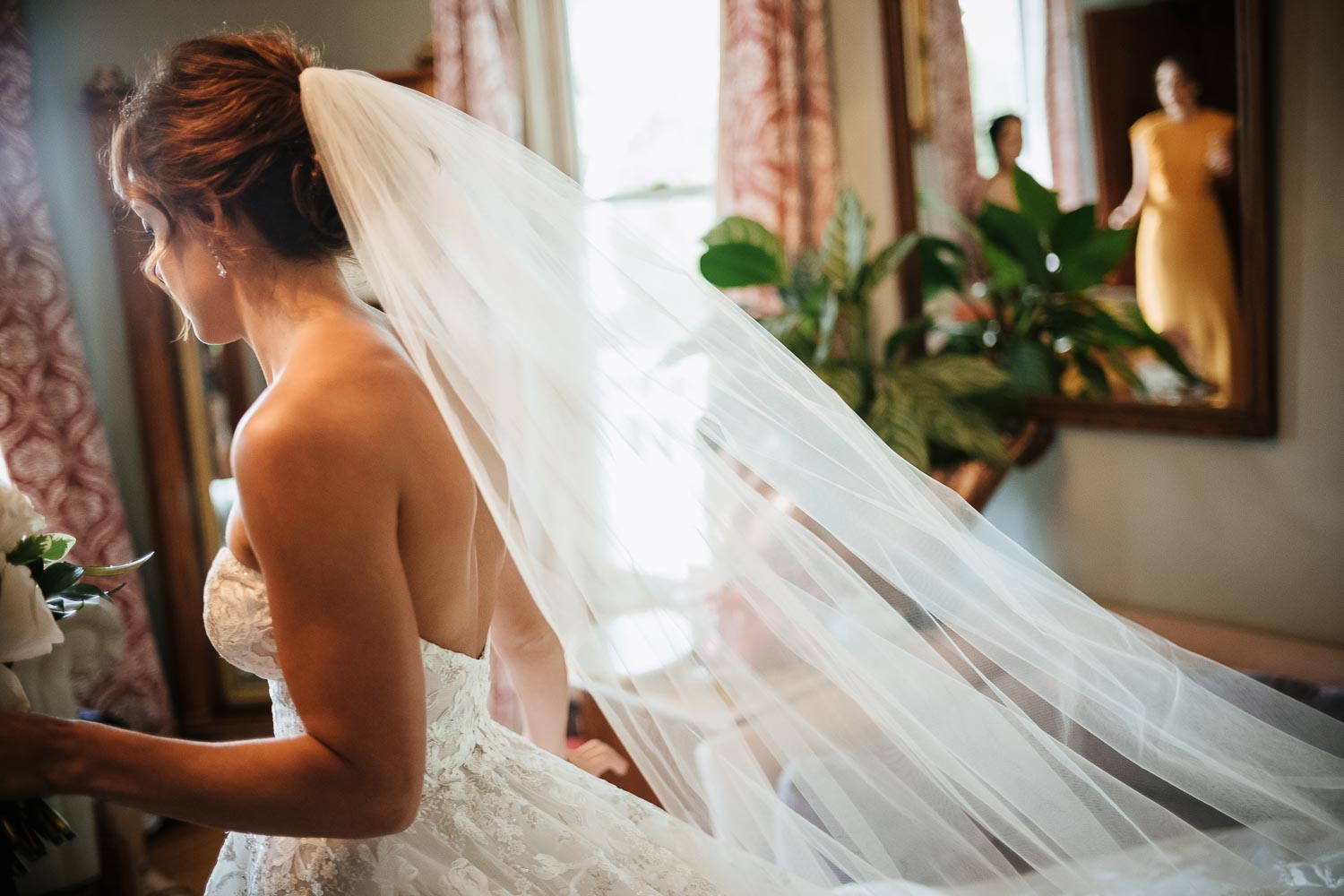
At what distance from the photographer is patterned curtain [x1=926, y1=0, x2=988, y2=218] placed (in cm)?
234

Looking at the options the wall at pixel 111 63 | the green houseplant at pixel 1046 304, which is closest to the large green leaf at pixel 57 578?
the green houseplant at pixel 1046 304

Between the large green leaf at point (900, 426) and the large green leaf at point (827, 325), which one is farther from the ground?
the large green leaf at point (827, 325)

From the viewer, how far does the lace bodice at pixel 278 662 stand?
105 centimetres

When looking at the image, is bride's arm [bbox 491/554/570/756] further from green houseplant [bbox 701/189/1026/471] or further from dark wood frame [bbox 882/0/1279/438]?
dark wood frame [bbox 882/0/1279/438]

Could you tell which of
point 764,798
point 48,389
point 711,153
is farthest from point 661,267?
point 48,389

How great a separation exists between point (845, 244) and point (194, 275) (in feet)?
5.11

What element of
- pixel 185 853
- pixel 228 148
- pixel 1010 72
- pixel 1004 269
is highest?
pixel 1010 72

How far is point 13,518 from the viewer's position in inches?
36.3

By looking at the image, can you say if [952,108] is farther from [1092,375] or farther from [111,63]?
[111,63]

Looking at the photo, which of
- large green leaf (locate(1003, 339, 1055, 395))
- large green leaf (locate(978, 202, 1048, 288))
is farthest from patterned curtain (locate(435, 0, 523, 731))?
large green leaf (locate(1003, 339, 1055, 395))

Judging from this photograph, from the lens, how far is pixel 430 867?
1022 mm

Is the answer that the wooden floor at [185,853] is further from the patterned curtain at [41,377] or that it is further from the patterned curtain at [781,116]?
the patterned curtain at [781,116]

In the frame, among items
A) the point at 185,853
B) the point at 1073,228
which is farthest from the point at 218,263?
the point at 185,853

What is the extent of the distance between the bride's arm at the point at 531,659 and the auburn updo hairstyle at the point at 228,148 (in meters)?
0.50
